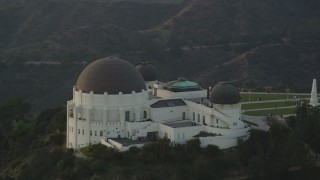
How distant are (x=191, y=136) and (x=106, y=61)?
1269cm

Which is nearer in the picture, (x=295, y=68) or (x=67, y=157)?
(x=67, y=157)

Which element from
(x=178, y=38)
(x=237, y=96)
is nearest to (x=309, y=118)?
(x=237, y=96)

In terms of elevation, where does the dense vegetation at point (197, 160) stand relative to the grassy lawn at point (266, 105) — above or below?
below

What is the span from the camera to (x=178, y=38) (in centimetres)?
16838

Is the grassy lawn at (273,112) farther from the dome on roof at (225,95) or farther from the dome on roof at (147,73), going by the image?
the dome on roof at (147,73)

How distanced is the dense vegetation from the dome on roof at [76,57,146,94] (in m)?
6.95

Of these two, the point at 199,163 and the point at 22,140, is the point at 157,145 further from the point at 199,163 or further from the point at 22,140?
the point at 22,140

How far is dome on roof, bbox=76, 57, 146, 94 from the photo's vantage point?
65.6 meters

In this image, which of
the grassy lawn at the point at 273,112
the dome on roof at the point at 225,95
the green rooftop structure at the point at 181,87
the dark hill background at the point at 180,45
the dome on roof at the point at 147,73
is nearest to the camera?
the dome on roof at the point at 225,95

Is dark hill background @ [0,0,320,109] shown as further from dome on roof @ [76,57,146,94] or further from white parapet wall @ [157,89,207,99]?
dome on roof @ [76,57,146,94]

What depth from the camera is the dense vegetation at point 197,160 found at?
58.4 meters

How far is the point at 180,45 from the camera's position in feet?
541

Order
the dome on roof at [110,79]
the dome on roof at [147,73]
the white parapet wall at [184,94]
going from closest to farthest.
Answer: the dome on roof at [110,79] → the white parapet wall at [184,94] → the dome on roof at [147,73]

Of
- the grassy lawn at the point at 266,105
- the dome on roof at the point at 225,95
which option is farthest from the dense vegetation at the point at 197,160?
the grassy lawn at the point at 266,105
